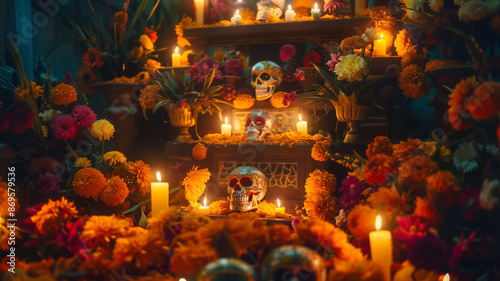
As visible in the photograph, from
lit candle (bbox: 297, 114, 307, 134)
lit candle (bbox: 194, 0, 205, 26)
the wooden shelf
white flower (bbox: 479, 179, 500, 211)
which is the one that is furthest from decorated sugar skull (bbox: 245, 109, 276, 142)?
white flower (bbox: 479, 179, 500, 211)

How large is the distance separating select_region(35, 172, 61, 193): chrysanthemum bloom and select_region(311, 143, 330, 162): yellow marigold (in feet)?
4.12

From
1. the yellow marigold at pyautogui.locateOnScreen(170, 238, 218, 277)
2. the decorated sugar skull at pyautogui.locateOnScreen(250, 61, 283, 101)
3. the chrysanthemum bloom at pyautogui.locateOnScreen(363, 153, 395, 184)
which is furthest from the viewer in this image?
the decorated sugar skull at pyautogui.locateOnScreen(250, 61, 283, 101)

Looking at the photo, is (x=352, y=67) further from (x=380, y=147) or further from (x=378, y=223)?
(x=378, y=223)

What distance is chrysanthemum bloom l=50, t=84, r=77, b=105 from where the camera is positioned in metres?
A: 1.87

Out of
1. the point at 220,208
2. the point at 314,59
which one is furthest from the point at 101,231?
the point at 314,59

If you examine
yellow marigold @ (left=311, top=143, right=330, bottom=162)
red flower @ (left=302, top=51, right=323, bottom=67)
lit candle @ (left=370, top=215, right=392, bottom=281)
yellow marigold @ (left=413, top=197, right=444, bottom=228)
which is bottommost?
lit candle @ (left=370, top=215, right=392, bottom=281)

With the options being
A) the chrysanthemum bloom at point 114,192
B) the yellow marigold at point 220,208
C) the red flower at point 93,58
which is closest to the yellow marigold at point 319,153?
the yellow marigold at point 220,208

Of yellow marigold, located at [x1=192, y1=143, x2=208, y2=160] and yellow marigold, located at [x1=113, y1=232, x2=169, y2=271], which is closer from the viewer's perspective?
yellow marigold, located at [x1=113, y1=232, x2=169, y2=271]

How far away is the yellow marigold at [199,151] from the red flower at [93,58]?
0.85m

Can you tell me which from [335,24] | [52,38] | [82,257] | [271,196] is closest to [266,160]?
[271,196]

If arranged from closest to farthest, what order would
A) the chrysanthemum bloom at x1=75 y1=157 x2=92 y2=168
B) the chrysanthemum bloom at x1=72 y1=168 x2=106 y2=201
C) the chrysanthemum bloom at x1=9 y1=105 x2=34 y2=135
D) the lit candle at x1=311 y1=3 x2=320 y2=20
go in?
the chrysanthemum bloom at x1=9 y1=105 x2=34 y2=135
the chrysanthemum bloom at x1=72 y1=168 x2=106 y2=201
the chrysanthemum bloom at x1=75 y1=157 x2=92 y2=168
the lit candle at x1=311 y1=3 x2=320 y2=20

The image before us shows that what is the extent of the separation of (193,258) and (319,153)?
3.52 feet

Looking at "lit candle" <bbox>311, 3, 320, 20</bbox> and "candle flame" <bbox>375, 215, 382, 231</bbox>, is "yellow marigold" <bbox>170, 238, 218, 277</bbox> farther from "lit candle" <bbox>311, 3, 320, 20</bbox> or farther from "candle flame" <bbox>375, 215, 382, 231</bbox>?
"lit candle" <bbox>311, 3, 320, 20</bbox>

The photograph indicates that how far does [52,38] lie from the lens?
246 cm
